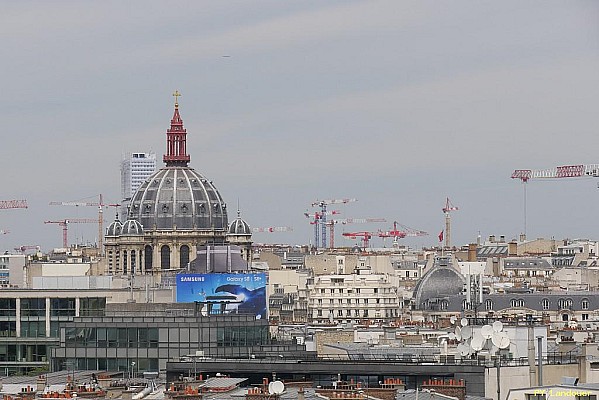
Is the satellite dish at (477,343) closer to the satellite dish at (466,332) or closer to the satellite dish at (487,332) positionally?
the satellite dish at (487,332)

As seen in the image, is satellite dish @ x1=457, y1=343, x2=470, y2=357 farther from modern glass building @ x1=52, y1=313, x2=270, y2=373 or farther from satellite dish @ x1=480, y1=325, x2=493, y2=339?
modern glass building @ x1=52, y1=313, x2=270, y2=373

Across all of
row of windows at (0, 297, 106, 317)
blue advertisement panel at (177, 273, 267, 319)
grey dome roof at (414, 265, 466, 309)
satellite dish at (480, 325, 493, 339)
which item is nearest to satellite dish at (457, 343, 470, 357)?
satellite dish at (480, 325, 493, 339)

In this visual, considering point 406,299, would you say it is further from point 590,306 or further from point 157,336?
point 157,336

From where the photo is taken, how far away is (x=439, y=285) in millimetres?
174750

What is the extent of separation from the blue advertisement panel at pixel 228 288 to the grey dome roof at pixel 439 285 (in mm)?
26558

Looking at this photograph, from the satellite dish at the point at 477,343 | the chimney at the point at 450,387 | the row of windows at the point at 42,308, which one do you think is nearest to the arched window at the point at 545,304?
the row of windows at the point at 42,308

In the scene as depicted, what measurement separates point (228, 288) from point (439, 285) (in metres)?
33.2

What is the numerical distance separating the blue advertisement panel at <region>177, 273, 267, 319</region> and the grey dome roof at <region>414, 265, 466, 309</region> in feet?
87.1

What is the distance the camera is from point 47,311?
327ft

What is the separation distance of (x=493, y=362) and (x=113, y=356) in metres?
Result: 26.7

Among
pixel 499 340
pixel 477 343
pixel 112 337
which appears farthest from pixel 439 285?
pixel 499 340

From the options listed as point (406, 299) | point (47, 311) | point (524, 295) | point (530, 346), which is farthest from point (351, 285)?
point (530, 346)

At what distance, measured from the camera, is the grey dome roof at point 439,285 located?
17262 centimetres

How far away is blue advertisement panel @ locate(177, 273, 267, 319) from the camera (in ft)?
461
